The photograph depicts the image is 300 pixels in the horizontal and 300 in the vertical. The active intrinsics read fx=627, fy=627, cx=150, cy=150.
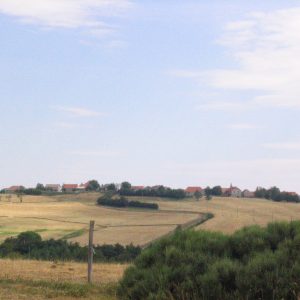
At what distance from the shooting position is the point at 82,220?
6538 cm

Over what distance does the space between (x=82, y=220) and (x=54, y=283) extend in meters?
50.0

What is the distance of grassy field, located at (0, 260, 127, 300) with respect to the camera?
46.2 feet

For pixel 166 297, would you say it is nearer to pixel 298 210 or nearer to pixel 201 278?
pixel 201 278

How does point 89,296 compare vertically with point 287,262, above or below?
below

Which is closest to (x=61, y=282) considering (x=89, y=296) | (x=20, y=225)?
(x=89, y=296)

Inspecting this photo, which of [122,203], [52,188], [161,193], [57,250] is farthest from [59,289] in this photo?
[52,188]

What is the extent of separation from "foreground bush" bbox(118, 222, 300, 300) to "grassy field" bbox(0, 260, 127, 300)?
1221 mm

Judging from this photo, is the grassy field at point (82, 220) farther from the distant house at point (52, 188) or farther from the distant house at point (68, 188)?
the distant house at point (52, 188)

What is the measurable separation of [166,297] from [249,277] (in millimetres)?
1671

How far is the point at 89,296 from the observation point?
46.4 feet

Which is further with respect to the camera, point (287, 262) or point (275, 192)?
point (275, 192)

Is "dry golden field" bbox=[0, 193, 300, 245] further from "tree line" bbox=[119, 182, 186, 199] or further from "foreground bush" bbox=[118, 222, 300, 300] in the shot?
"foreground bush" bbox=[118, 222, 300, 300]

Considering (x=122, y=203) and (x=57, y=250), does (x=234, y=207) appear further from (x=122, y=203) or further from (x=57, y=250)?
(x=57, y=250)

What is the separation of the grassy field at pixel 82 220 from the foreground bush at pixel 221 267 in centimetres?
3129
